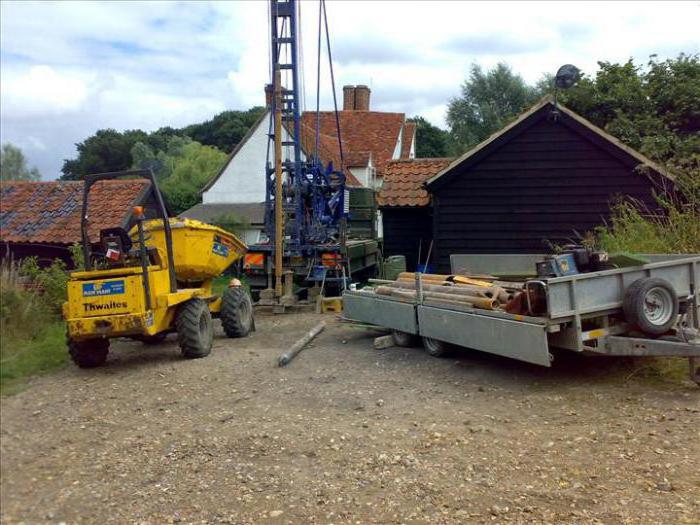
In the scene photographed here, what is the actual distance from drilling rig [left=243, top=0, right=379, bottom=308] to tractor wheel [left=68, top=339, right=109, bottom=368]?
5.47m

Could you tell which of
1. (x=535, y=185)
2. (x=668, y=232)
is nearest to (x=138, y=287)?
(x=668, y=232)

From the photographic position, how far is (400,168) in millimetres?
18531

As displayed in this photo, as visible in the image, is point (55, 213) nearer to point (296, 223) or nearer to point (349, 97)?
point (296, 223)

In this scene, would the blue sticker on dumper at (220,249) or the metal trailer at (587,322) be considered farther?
the blue sticker on dumper at (220,249)

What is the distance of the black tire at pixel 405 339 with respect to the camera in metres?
9.77

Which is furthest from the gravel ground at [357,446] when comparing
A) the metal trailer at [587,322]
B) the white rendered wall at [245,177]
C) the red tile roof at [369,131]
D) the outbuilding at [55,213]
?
the red tile roof at [369,131]

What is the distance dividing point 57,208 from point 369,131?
32.0 metres

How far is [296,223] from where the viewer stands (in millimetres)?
15547

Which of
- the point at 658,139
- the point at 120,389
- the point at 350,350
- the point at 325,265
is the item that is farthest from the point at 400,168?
the point at 120,389

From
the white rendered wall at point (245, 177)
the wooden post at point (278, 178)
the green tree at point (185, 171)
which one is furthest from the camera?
the green tree at point (185, 171)

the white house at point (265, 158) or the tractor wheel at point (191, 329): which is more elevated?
the white house at point (265, 158)

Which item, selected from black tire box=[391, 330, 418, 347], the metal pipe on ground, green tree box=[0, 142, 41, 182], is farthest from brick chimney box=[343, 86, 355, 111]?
green tree box=[0, 142, 41, 182]

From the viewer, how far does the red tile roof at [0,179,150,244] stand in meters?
5.78

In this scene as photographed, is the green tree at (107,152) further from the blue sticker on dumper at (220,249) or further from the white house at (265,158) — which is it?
the blue sticker on dumper at (220,249)
